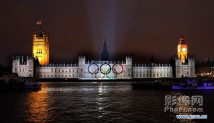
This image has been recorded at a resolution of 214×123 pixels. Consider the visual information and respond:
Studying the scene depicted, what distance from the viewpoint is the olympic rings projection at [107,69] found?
16112 centimetres

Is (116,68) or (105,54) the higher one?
(105,54)

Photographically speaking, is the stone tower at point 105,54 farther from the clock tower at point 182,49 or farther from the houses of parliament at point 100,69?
the clock tower at point 182,49

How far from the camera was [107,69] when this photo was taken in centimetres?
16212

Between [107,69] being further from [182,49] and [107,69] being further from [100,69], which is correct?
[182,49]

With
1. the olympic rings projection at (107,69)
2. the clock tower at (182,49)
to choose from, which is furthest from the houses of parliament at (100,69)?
the clock tower at (182,49)

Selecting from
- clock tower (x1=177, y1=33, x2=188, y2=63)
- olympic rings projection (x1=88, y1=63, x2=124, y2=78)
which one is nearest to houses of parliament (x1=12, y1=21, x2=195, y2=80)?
olympic rings projection (x1=88, y1=63, x2=124, y2=78)

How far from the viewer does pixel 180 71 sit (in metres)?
165

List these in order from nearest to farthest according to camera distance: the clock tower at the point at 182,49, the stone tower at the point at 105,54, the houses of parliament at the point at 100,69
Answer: the houses of parliament at the point at 100,69 < the stone tower at the point at 105,54 < the clock tower at the point at 182,49

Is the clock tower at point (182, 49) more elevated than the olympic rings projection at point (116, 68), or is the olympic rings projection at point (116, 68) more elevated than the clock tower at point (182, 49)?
the clock tower at point (182, 49)

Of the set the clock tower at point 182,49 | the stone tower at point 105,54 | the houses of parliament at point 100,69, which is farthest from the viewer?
the clock tower at point 182,49

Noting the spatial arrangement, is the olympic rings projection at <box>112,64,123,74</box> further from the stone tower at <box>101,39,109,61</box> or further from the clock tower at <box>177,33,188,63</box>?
the clock tower at <box>177,33,188,63</box>

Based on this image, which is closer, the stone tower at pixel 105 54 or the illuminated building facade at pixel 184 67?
the illuminated building facade at pixel 184 67

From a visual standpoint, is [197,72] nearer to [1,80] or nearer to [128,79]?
[128,79]

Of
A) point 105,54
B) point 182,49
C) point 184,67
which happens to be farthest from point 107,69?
point 182,49
